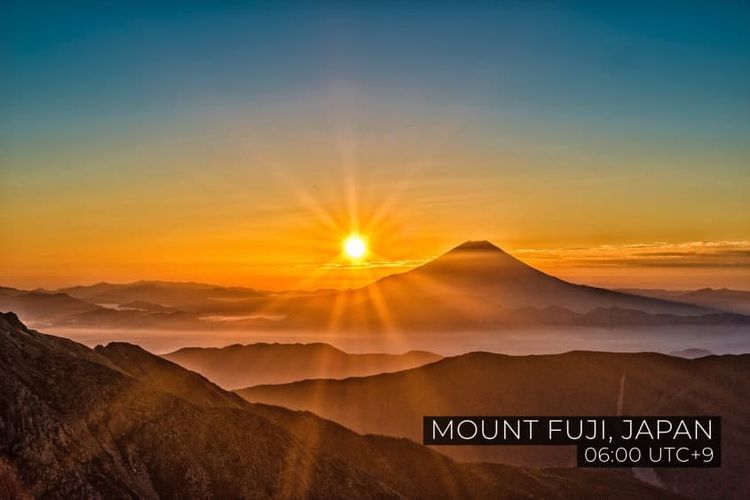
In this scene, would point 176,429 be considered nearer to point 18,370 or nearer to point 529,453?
point 18,370

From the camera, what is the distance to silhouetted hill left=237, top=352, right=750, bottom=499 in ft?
447

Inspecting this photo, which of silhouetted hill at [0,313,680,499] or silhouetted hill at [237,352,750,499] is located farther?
silhouetted hill at [237,352,750,499]

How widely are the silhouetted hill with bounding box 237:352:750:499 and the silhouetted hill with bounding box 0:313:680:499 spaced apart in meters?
73.0

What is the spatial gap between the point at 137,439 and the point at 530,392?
111528 millimetres

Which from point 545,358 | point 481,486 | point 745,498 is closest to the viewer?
point 481,486

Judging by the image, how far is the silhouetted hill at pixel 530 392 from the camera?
136375mm

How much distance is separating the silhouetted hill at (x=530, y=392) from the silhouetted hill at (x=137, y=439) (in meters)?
73.0

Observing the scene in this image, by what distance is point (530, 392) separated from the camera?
485 ft

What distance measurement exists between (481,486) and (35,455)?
141 ft

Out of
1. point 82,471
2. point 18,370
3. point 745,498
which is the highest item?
point 18,370

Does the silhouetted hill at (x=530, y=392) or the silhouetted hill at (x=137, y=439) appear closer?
the silhouetted hill at (x=137, y=439)

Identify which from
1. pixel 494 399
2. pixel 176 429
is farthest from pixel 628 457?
pixel 176 429

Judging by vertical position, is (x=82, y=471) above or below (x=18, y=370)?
below

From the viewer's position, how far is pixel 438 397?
479ft
